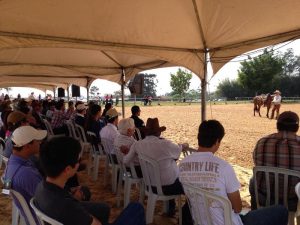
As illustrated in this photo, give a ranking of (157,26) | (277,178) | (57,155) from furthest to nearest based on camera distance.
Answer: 1. (157,26)
2. (277,178)
3. (57,155)

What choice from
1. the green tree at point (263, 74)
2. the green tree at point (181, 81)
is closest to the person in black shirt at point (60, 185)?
the green tree at point (263, 74)

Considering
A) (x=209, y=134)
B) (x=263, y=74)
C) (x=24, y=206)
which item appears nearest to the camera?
(x=24, y=206)

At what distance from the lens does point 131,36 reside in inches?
219

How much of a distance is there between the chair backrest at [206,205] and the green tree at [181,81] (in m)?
67.5

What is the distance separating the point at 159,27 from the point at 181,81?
6575 cm

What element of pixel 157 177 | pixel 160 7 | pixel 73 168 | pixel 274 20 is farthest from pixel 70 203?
pixel 274 20

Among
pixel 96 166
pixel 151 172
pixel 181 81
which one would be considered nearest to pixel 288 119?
pixel 151 172

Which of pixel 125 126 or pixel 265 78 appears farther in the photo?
pixel 265 78

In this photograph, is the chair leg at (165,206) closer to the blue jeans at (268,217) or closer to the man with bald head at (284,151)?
the man with bald head at (284,151)

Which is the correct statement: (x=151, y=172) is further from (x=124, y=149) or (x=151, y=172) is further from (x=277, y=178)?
(x=277, y=178)

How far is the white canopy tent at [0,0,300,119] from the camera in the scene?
175 inches

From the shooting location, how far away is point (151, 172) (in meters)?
3.77

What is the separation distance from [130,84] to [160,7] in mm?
6385

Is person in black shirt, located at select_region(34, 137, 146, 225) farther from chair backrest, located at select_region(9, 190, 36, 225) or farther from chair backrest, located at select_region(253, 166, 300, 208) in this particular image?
chair backrest, located at select_region(253, 166, 300, 208)
